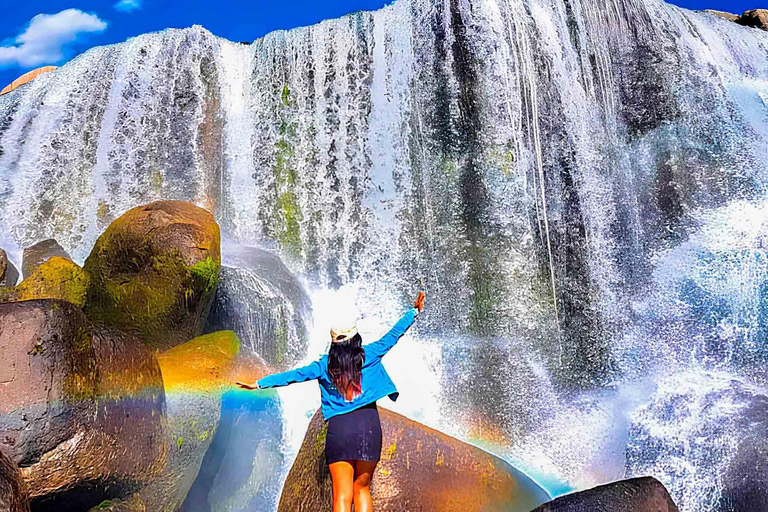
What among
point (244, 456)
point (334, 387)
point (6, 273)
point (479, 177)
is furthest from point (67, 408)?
point (479, 177)

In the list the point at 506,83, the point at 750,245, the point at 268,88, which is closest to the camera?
the point at 750,245

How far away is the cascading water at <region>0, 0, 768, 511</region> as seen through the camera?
7.75 meters

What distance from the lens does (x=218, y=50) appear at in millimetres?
9633

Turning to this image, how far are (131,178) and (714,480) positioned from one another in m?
7.39

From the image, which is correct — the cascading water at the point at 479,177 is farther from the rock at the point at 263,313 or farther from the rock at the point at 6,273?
the rock at the point at 6,273

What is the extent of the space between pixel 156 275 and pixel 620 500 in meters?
4.13

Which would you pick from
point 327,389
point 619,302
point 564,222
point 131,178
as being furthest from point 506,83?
point 327,389

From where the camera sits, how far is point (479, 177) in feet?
27.3

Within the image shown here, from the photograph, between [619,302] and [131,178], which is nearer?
[619,302]

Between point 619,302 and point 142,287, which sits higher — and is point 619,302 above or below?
below

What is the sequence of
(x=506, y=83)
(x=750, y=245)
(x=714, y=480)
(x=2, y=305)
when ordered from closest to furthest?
(x=2, y=305) → (x=714, y=480) → (x=750, y=245) → (x=506, y=83)

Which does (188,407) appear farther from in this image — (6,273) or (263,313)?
(6,273)

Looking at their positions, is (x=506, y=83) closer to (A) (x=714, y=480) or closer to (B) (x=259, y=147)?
(B) (x=259, y=147)

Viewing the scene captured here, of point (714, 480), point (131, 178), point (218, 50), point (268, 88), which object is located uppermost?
point (218, 50)
